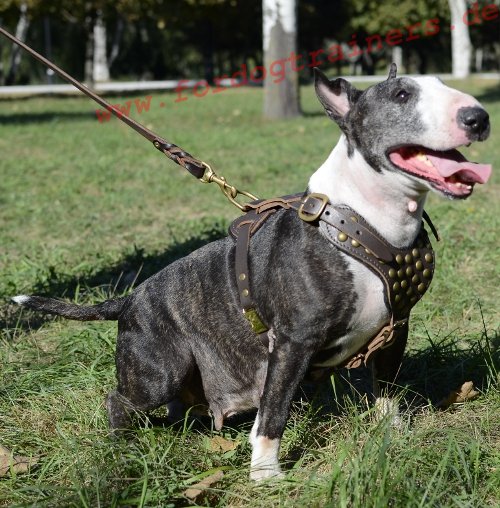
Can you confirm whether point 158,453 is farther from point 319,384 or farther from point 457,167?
point 457,167

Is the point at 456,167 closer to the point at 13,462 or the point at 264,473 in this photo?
the point at 264,473

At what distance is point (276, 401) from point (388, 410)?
528mm

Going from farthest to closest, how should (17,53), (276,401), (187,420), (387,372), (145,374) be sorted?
(17,53)
(187,420)
(387,372)
(145,374)
(276,401)

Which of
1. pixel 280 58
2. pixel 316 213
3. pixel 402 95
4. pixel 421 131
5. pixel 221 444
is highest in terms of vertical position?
pixel 280 58

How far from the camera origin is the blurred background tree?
25062mm

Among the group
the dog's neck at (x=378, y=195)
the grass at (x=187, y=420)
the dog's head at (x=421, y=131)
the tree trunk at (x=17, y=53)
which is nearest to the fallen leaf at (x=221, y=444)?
the grass at (x=187, y=420)

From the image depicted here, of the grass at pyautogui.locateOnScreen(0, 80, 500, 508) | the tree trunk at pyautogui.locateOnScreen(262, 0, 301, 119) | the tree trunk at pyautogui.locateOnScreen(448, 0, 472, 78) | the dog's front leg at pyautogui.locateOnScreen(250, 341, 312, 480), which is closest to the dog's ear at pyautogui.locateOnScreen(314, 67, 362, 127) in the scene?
the dog's front leg at pyautogui.locateOnScreen(250, 341, 312, 480)

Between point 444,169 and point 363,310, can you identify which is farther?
point 363,310

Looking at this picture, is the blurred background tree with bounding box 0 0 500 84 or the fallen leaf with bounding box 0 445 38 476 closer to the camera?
the fallen leaf with bounding box 0 445 38 476

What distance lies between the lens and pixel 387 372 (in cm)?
300

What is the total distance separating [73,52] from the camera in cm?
3612

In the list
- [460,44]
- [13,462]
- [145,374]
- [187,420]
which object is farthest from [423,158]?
[460,44]

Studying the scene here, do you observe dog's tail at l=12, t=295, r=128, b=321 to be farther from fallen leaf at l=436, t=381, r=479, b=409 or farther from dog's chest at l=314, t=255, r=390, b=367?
fallen leaf at l=436, t=381, r=479, b=409

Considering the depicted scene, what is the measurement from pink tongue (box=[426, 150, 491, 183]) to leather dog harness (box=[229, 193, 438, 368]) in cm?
30
